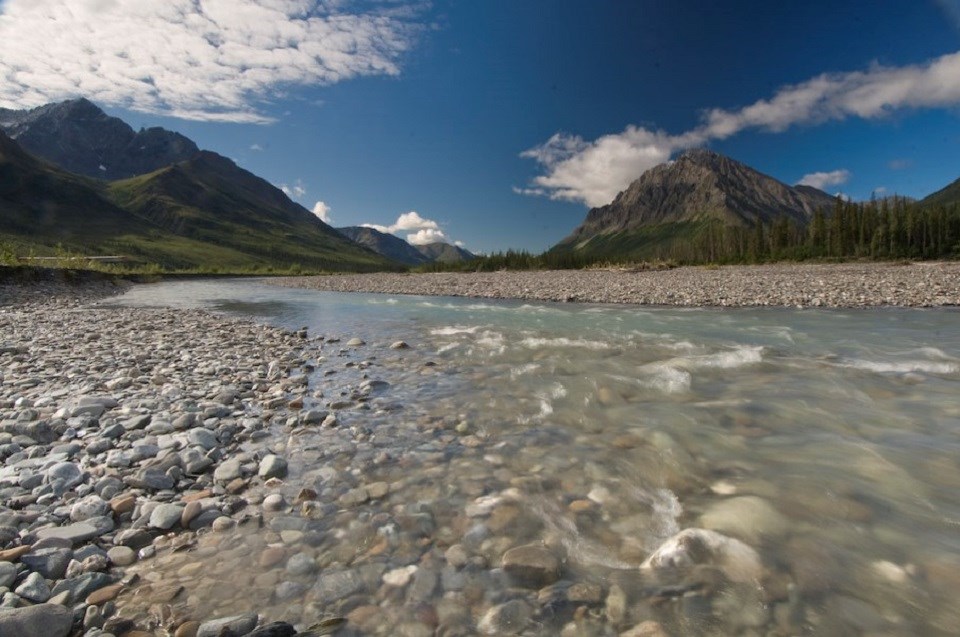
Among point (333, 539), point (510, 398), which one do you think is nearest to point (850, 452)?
point (510, 398)

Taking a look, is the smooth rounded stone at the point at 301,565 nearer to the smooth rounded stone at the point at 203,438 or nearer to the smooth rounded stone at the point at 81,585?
the smooth rounded stone at the point at 81,585

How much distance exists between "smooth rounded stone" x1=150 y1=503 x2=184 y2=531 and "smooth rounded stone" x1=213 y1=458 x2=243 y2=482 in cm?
63

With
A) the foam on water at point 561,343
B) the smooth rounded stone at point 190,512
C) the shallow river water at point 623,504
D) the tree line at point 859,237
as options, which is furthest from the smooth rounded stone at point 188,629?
the tree line at point 859,237

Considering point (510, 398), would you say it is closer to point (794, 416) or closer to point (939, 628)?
point (794, 416)

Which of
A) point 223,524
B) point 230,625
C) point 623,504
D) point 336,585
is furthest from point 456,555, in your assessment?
point 223,524

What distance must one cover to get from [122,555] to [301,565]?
4.71ft

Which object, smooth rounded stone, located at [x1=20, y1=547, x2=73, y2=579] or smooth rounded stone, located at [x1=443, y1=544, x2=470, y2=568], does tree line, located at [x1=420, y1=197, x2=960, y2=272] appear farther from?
smooth rounded stone, located at [x1=20, y1=547, x2=73, y2=579]

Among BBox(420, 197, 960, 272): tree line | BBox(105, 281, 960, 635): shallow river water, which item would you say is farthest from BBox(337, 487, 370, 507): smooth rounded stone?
BBox(420, 197, 960, 272): tree line

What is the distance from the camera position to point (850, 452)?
5402 millimetres

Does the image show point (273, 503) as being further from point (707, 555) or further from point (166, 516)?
point (707, 555)

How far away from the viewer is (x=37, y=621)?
104 inches

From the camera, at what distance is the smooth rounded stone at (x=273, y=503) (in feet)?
14.0

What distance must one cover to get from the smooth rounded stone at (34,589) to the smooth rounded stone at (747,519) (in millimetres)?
4986

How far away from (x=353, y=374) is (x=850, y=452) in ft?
27.3
